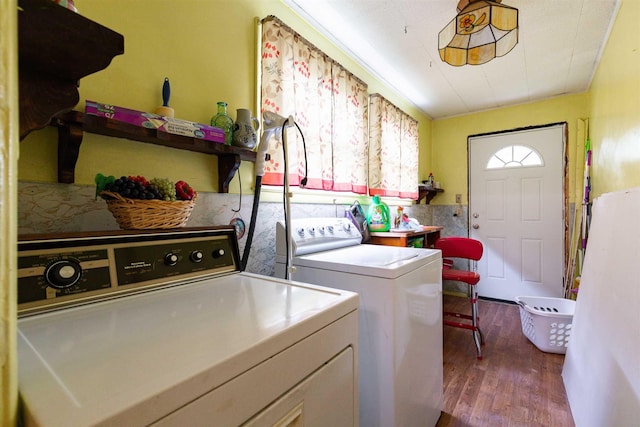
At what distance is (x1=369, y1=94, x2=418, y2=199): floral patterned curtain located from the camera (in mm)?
2623

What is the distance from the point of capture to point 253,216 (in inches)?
54.9

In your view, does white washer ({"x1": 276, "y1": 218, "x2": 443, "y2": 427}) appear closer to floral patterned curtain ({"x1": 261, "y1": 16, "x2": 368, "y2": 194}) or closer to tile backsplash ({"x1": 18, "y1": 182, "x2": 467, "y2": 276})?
tile backsplash ({"x1": 18, "y1": 182, "x2": 467, "y2": 276})

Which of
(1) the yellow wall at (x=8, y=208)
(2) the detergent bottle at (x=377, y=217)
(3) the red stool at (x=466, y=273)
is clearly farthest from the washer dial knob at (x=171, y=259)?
(3) the red stool at (x=466, y=273)

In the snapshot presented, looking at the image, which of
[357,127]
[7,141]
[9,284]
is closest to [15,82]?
[7,141]

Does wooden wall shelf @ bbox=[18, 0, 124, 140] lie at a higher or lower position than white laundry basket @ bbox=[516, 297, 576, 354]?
higher

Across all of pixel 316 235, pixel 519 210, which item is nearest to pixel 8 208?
pixel 316 235

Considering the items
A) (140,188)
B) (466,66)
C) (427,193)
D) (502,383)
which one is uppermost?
(466,66)

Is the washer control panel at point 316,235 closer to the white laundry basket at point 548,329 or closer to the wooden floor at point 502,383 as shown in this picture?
the wooden floor at point 502,383

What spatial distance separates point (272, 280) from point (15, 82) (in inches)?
33.6

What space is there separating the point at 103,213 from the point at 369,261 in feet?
3.57

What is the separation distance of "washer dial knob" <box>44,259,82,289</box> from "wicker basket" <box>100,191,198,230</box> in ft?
0.60

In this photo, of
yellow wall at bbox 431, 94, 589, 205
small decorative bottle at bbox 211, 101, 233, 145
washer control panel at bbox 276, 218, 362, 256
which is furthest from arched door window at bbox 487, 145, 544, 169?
small decorative bottle at bbox 211, 101, 233, 145

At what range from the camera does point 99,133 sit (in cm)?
105

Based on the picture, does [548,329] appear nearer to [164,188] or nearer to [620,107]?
[620,107]
